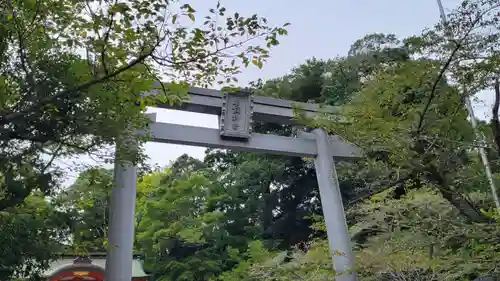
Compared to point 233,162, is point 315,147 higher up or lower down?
lower down

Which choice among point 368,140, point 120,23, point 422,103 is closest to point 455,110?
point 422,103

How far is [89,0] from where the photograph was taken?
8.38 feet

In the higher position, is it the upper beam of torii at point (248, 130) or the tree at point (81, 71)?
the upper beam of torii at point (248, 130)

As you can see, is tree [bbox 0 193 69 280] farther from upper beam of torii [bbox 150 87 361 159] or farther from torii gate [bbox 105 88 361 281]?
upper beam of torii [bbox 150 87 361 159]

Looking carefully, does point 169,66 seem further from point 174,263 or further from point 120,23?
point 174,263

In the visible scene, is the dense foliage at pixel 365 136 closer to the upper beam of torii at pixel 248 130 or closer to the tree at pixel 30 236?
the tree at pixel 30 236

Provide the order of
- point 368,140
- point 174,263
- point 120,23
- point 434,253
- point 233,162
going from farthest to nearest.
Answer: point 233,162, point 174,263, point 434,253, point 368,140, point 120,23

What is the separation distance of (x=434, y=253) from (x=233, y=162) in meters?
10.1

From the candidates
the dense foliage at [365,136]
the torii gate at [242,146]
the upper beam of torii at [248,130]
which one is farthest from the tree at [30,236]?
the upper beam of torii at [248,130]

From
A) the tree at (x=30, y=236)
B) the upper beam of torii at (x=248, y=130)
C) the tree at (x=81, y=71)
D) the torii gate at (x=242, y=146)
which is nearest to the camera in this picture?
the tree at (x=81, y=71)

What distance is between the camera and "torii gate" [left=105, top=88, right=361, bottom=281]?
5.14 meters

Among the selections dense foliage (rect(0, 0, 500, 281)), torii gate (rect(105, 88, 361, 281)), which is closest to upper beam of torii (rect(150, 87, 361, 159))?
torii gate (rect(105, 88, 361, 281))

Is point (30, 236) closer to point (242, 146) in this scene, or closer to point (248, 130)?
point (242, 146)

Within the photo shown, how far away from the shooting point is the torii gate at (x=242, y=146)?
514 centimetres
